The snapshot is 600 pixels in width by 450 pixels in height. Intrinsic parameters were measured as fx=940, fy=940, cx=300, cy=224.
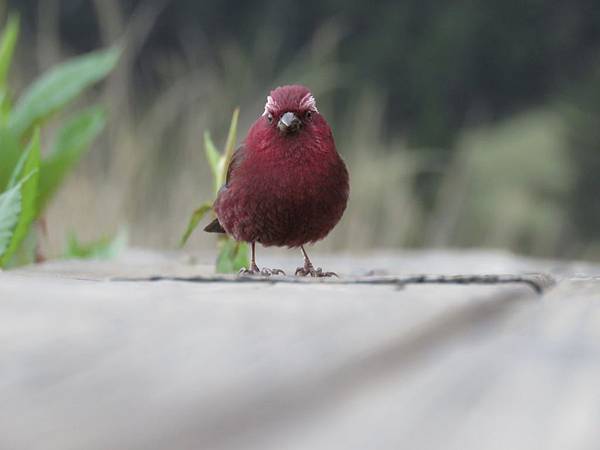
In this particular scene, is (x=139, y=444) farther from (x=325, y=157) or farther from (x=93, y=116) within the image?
(x=93, y=116)

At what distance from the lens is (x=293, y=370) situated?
0.42 m

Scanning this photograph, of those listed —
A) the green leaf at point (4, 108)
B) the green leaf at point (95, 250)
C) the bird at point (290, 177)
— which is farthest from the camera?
the green leaf at point (95, 250)

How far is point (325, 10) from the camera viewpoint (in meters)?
4.92

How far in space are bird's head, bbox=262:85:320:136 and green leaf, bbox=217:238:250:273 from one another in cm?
27

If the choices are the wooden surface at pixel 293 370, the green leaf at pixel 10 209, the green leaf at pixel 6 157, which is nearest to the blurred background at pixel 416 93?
the green leaf at pixel 6 157

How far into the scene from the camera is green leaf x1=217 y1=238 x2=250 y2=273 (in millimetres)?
951

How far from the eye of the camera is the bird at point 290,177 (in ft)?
2.23

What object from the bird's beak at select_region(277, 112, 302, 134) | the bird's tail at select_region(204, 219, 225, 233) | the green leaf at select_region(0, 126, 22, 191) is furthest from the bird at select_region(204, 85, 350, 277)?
the green leaf at select_region(0, 126, 22, 191)

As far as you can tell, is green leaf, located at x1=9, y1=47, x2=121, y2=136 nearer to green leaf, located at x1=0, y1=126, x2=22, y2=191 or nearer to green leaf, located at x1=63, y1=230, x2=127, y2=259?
green leaf, located at x1=0, y1=126, x2=22, y2=191

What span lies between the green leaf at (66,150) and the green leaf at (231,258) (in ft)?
0.84

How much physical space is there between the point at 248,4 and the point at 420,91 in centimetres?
108

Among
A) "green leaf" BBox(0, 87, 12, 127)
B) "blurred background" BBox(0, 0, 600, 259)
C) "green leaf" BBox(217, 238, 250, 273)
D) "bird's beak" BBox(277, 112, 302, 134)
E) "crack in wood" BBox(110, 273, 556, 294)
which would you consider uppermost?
"blurred background" BBox(0, 0, 600, 259)

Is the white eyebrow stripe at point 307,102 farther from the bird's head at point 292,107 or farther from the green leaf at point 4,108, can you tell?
the green leaf at point 4,108

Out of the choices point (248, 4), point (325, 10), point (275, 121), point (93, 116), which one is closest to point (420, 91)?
point (325, 10)
